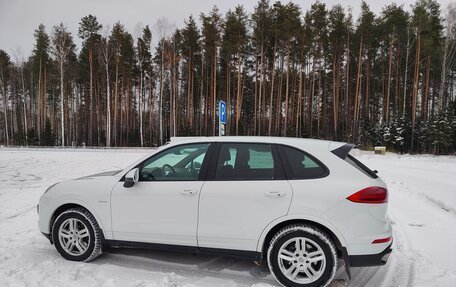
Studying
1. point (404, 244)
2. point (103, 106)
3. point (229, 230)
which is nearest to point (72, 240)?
point (229, 230)

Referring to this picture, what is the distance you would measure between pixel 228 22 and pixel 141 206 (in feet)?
106

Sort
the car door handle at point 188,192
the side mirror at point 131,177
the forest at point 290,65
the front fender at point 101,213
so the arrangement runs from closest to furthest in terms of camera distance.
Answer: the car door handle at point 188,192 → the side mirror at point 131,177 → the front fender at point 101,213 → the forest at point 290,65

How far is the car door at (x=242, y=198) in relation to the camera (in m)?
3.20

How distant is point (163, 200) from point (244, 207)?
0.99 metres

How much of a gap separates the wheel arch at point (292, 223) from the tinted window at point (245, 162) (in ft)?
1.68

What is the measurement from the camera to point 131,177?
3605 mm

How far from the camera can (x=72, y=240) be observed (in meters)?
3.96

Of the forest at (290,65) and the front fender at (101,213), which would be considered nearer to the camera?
the front fender at (101,213)

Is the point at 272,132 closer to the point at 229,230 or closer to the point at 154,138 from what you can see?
the point at 154,138

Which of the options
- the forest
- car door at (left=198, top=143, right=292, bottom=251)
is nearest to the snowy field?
car door at (left=198, top=143, right=292, bottom=251)

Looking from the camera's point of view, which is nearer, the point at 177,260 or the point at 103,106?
the point at 177,260

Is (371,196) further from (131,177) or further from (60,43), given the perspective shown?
(60,43)

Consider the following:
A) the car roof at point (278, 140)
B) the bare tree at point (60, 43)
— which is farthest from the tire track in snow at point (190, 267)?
the bare tree at point (60, 43)

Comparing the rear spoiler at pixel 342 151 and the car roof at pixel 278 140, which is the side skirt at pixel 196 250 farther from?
the rear spoiler at pixel 342 151
